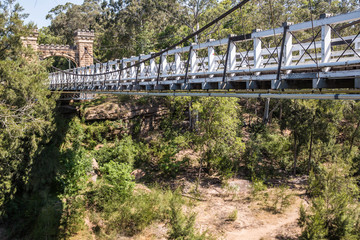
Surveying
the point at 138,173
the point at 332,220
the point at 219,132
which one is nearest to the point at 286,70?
the point at 332,220

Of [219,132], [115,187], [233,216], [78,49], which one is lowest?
[233,216]

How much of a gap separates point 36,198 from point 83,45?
1661 centimetres

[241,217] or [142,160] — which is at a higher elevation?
[142,160]

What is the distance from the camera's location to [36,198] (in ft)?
39.1

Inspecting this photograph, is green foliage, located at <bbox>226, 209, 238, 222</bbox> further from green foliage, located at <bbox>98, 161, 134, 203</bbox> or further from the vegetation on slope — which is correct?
green foliage, located at <bbox>98, 161, 134, 203</bbox>

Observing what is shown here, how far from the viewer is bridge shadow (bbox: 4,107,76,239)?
1091 cm

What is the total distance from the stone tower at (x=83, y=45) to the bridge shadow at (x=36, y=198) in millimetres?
14276

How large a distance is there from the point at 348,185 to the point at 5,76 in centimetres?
1369

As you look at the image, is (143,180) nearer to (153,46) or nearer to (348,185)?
(348,185)

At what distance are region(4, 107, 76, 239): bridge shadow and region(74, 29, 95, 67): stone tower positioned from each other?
14.3 metres

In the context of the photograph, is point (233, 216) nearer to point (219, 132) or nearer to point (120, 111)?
point (219, 132)

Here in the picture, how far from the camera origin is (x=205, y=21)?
875 inches

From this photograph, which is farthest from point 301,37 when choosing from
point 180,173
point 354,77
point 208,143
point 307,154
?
point 354,77

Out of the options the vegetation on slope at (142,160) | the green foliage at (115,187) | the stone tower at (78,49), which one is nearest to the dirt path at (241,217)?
the vegetation on slope at (142,160)
